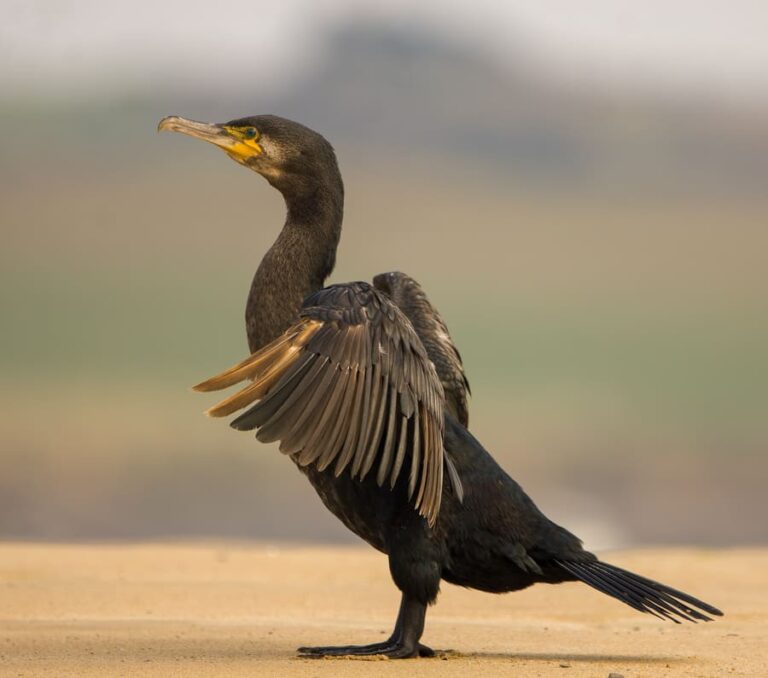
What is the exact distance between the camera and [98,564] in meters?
13.6

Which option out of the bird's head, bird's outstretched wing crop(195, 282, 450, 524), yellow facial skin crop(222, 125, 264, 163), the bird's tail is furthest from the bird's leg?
yellow facial skin crop(222, 125, 264, 163)

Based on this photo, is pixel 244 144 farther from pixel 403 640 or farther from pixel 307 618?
pixel 307 618

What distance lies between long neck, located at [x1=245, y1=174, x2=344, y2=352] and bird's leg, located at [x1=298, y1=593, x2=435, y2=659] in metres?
1.55

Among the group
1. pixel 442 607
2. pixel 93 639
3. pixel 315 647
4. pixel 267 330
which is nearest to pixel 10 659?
pixel 93 639

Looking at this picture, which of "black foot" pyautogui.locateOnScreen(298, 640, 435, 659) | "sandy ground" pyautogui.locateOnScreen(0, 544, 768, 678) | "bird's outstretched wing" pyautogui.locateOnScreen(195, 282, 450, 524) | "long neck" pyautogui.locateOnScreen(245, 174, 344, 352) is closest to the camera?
"bird's outstretched wing" pyautogui.locateOnScreen(195, 282, 450, 524)

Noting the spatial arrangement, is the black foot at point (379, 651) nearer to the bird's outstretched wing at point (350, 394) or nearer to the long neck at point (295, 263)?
the bird's outstretched wing at point (350, 394)

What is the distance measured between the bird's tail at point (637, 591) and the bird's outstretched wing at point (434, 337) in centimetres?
150

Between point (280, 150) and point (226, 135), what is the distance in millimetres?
365

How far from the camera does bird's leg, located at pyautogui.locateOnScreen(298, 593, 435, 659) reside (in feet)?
24.4

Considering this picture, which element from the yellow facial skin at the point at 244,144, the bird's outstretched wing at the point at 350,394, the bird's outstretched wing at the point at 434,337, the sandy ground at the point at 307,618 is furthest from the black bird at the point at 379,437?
the bird's outstretched wing at the point at 434,337

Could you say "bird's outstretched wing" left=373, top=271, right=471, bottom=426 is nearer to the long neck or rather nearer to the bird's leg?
the long neck

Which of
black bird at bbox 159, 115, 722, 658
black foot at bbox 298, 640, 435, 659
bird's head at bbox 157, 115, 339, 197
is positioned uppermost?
bird's head at bbox 157, 115, 339, 197

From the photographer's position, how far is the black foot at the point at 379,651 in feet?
24.6

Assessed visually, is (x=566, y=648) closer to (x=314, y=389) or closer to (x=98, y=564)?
(x=314, y=389)
